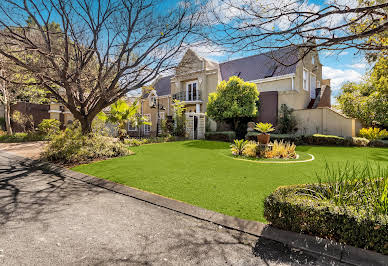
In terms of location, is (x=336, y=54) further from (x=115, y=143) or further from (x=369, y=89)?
(x=369, y=89)

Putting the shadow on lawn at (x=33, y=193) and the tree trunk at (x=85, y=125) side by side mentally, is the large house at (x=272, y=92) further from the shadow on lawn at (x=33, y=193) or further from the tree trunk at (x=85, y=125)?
the shadow on lawn at (x=33, y=193)

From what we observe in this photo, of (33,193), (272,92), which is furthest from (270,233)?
(272,92)

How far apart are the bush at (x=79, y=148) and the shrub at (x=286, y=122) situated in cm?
1395

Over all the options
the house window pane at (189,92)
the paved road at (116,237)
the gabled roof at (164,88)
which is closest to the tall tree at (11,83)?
the paved road at (116,237)

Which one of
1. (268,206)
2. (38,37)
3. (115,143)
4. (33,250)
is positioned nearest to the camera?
(33,250)

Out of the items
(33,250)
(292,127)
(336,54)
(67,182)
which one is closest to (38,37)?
(67,182)

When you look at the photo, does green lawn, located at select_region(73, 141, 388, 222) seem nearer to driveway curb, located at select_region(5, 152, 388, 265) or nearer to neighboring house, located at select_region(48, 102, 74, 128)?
driveway curb, located at select_region(5, 152, 388, 265)

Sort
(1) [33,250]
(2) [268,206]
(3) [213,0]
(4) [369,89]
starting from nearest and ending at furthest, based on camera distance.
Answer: (1) [33,250]
(2) [268,206]
(3) [213,0]
(4) [369,89]

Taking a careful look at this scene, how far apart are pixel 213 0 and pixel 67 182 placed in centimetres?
634

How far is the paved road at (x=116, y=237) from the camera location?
8.57 feet

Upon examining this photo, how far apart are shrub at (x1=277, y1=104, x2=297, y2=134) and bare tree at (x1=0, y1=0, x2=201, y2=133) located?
12.6 meters

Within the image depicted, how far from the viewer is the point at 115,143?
415 inches

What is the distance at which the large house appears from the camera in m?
17.1

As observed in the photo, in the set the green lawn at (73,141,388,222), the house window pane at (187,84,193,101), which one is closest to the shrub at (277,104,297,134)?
the green lawn at (73,141,388,222)
